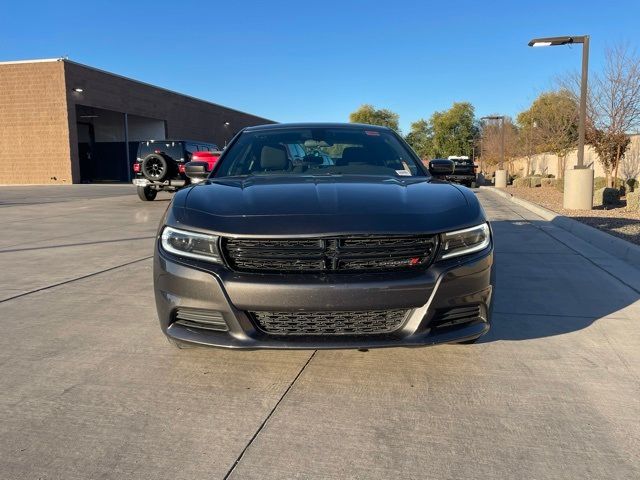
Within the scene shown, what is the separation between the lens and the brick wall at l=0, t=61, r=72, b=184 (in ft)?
89.1

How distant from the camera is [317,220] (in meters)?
2.74

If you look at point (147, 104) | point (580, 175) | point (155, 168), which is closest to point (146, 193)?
point (155, 168)

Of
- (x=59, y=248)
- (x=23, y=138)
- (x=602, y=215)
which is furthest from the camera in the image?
(x=23, y=138)

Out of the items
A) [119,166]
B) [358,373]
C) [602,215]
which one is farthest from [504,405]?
[119,166]

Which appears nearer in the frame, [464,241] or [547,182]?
[464,241]

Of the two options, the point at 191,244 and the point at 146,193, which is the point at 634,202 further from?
the point at 146,193

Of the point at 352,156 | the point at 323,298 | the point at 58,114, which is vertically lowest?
the point at 323,298

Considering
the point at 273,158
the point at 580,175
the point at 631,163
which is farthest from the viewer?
the point at 631,163

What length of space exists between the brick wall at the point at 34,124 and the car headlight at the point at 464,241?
94.3 ft

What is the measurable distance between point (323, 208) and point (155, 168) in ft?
44.5

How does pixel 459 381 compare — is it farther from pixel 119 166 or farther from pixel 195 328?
pixel 119 166

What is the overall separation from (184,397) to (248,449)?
67 cm

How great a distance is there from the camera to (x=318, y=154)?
14.2 ft

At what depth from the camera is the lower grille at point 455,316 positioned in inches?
109
